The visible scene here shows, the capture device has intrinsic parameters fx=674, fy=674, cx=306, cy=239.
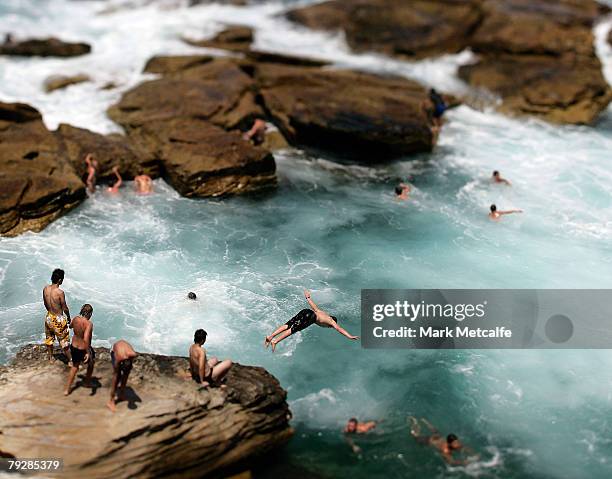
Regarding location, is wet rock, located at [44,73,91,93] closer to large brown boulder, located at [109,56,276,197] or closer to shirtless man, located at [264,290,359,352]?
large brown boulder, located at [109,56,276,197]

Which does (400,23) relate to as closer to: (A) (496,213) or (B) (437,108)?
(B) (437,108)

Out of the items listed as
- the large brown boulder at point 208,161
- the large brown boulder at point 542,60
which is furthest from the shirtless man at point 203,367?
the large brown boulder at point 542,60

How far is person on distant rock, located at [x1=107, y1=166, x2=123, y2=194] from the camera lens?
22.0 meters

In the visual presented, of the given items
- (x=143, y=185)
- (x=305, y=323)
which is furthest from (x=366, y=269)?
(x=143, y=185)

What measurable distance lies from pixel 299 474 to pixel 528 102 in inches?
900

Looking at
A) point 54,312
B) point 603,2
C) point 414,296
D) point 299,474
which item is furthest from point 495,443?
point 603,2

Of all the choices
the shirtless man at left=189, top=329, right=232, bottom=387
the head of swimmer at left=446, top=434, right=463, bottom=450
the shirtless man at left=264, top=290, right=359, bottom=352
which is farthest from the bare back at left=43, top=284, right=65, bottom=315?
the head of swimmer at left=446, top=434, right=463, bottom=450

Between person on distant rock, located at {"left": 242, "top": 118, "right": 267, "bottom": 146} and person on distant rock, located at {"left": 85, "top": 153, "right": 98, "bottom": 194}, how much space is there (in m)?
5.76

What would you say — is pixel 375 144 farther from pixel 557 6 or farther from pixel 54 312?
pixel 557 6

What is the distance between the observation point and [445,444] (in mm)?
12961

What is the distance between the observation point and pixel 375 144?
24.9 meters

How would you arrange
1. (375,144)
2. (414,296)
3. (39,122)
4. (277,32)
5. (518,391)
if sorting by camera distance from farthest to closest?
(277,32), (375,144), (39,122), (414,296), (518,391)

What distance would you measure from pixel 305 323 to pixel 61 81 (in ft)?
59.7

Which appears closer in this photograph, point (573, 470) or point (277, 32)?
point (573, 470)
